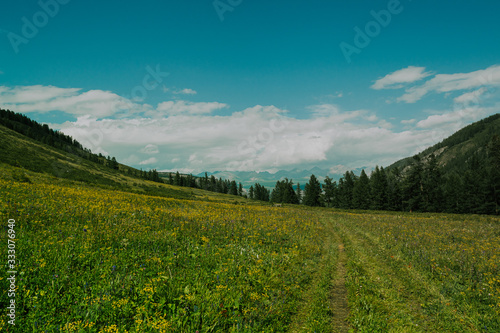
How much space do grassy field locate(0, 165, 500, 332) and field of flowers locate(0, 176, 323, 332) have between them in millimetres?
32

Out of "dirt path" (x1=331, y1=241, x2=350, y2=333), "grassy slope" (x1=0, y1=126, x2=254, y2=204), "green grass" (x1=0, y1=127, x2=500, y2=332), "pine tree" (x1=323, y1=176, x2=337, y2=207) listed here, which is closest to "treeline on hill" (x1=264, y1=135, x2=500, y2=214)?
"pine tree" (x1=323, y1=176, x2=337, y2=207)

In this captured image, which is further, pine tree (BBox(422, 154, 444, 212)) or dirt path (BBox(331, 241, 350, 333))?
pine tree (BBox(422, 154, 444, 212))

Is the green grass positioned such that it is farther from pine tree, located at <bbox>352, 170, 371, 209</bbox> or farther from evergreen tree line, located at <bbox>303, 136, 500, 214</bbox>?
pine tree, located at <bbox>352, 170, 371, 209</bbox>

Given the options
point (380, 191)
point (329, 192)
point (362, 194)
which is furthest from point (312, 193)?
point (380, 191)

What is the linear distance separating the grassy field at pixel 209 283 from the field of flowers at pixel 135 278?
0.03m

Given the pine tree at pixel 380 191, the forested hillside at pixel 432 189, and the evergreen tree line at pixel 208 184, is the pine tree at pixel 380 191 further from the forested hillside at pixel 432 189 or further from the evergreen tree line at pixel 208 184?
the evergreen tree line at pixel 208 184

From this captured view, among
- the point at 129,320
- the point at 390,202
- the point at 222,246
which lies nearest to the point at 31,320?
the point at 129,320

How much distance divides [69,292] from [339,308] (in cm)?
684

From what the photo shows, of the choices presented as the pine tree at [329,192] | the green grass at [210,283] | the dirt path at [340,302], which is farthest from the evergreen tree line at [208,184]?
the dirt path at [340,302]

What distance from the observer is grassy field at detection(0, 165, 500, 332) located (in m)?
4.79

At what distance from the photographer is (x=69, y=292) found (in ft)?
16.4

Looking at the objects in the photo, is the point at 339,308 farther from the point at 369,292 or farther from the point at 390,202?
the point at 390,202

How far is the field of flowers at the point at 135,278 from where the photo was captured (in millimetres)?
4574

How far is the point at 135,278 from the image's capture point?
5.93 metres
